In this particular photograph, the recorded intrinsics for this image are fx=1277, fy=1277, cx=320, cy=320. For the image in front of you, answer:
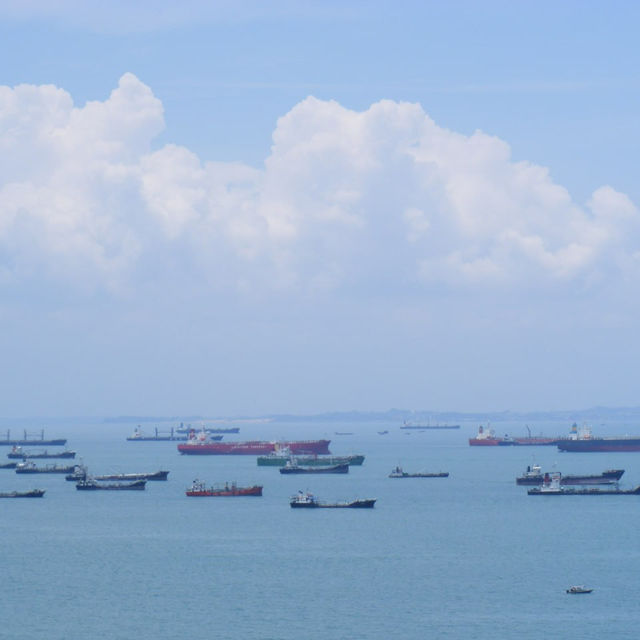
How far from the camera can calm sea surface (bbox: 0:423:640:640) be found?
56781mm

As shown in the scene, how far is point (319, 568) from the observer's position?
71.8 metres

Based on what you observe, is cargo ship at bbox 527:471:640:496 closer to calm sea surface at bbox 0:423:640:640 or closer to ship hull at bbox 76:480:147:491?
calm sea surface at bbox 0:423:640:640

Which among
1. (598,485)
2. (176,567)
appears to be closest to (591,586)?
(176,567)

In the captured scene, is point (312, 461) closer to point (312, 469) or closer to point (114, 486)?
point (312, 469)

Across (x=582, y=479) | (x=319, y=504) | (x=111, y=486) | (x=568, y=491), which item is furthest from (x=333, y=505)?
(x=111, y=486)

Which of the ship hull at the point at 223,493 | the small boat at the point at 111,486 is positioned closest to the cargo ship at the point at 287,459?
the small boat at the point at 111,486

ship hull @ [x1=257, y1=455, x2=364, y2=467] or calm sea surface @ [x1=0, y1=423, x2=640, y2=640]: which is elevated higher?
ship hull @ [x1=257, y1=455, x2=364, y2=467]

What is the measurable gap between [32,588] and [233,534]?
76.4ft

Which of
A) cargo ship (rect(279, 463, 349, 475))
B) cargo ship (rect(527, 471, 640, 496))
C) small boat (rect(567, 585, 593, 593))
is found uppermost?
cargo ship (rect(279, 463, 349, 475))

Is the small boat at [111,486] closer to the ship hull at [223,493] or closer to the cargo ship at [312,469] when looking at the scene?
the ship hull at [223,493]

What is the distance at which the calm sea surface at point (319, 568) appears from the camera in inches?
2235

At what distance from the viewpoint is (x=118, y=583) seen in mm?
67250

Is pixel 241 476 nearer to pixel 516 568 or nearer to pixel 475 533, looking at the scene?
pixel 475 533

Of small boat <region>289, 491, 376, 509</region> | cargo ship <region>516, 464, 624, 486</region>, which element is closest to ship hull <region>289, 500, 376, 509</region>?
small boat <region>289, 491, 376, 509</region>
